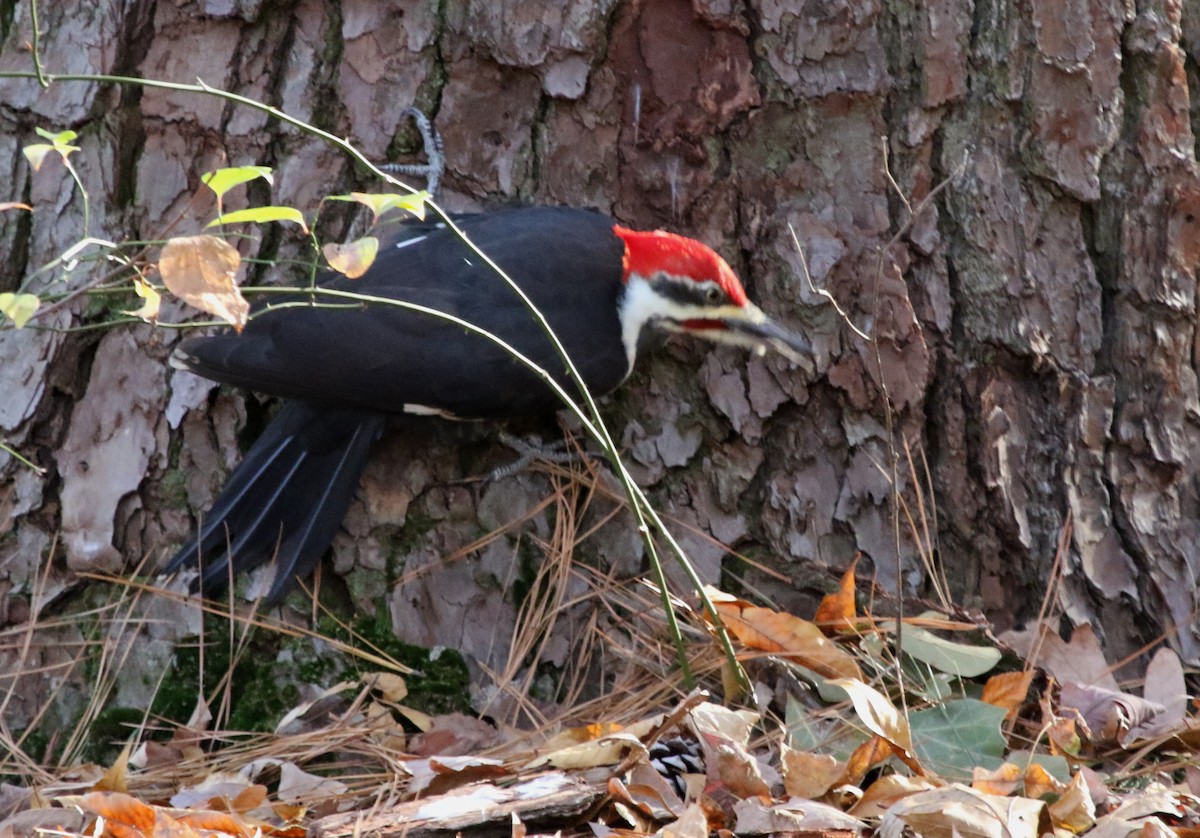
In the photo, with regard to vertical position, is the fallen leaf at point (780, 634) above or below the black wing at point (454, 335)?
below

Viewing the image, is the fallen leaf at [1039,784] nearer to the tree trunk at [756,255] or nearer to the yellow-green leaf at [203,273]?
the tree trunk at [756,255]

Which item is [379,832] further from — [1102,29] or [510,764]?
[1102,29]

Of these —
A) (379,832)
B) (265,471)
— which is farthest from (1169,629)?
(265,471)

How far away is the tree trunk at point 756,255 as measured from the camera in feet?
9.78

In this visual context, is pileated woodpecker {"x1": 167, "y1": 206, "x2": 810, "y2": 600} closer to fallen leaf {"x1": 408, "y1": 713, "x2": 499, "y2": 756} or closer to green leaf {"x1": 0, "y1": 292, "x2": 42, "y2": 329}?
fallen leaf {"x1": 408, "y1": 713, "x2": 499, "y2": 756}

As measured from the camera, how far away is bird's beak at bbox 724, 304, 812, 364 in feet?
9.74

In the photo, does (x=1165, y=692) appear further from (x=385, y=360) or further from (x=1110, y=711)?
(x=385, y=360)

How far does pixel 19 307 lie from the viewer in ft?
5.47

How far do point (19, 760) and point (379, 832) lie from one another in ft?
4.38

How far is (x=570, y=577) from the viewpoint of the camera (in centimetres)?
311

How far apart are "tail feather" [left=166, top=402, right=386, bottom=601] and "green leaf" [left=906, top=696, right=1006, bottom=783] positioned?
152 cm

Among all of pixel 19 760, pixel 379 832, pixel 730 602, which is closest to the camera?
pixel 379 832

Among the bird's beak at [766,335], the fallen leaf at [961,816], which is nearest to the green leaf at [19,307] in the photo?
the fallen leaf at [961,816]

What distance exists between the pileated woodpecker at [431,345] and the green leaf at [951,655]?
30.0 inches
